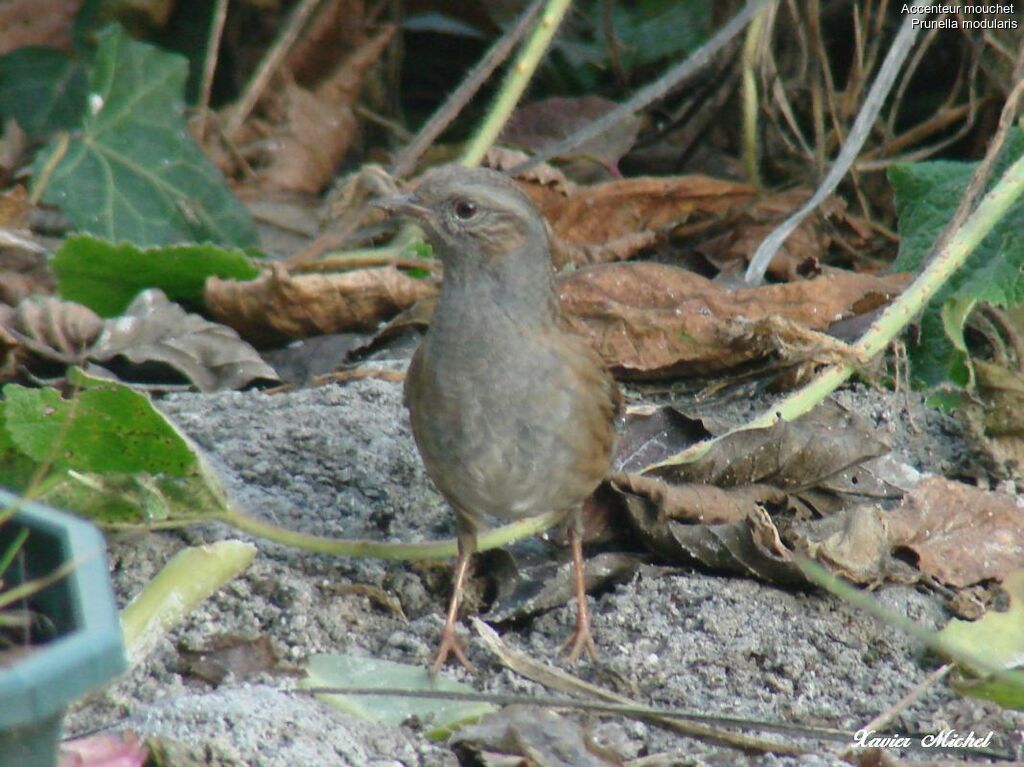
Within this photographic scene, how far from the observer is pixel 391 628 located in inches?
151

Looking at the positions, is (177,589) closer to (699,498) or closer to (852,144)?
(699,498)

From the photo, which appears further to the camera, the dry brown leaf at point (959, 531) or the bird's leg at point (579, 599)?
the dry brown leaf at point (959, 531)

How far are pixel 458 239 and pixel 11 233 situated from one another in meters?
2.14

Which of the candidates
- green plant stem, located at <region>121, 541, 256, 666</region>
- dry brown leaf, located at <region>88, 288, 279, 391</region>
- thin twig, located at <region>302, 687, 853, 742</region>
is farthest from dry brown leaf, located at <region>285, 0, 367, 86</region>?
thin twig, located at <region>302, 687, 853, 742</region>

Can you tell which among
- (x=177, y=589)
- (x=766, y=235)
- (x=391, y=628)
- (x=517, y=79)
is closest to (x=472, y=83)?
(x=517, y=79)

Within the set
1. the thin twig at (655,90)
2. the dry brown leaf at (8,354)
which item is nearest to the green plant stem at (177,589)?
the dry brown leaf at (8,354)

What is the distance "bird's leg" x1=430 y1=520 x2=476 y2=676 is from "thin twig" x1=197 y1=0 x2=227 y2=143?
9.30ft

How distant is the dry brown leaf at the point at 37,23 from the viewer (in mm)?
6293

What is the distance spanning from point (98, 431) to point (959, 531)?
2258 millimetres

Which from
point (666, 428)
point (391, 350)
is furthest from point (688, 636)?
point (391, 350)

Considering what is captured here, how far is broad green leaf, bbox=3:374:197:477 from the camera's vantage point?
11.2 ft

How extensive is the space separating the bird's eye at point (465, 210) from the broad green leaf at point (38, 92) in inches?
111

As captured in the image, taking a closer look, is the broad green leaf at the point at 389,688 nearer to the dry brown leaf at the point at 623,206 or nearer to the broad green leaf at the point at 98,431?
the broad green leaf at the point at 98,431

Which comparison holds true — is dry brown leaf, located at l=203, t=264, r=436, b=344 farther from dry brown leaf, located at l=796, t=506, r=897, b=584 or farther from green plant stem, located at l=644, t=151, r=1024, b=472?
dry brown leaf, located at l=796, t=506, r=897, b=584
